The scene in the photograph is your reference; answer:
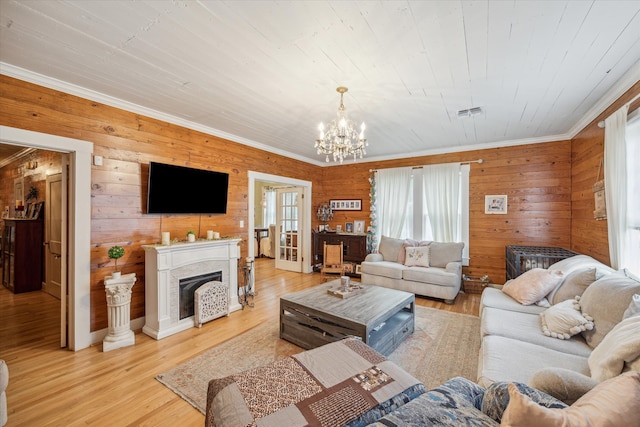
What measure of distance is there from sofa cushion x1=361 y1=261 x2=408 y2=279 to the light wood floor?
974mm

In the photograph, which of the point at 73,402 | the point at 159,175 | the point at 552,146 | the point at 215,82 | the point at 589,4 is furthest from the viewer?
the point at 552,146

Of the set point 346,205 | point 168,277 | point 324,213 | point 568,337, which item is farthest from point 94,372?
point 346,205

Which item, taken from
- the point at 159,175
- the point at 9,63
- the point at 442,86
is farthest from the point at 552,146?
the point at 9,63

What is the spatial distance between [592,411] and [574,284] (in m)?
2.08

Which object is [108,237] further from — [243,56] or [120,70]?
[243,56]

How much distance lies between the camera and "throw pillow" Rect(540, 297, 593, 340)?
1.88 meters

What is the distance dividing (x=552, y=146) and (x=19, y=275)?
8.87 m

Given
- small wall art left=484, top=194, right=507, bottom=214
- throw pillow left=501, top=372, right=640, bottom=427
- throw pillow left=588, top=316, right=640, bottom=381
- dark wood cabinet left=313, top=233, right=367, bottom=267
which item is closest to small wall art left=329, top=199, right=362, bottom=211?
dark wood cabinet left=313, top=233, right=367, bottom=267

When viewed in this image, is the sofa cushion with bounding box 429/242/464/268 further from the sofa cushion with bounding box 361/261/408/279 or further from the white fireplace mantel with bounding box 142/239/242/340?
the white fireplace mantel with bounding box 142/239/242/340

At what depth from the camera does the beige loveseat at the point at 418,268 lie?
13.1 feet

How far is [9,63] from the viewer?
2154 mm

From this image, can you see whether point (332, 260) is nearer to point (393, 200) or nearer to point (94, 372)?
point (393, 200)

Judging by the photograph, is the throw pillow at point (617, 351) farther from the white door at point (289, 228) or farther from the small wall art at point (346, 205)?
the white door at point (289, 228)

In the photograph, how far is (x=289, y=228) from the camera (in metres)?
6.17
